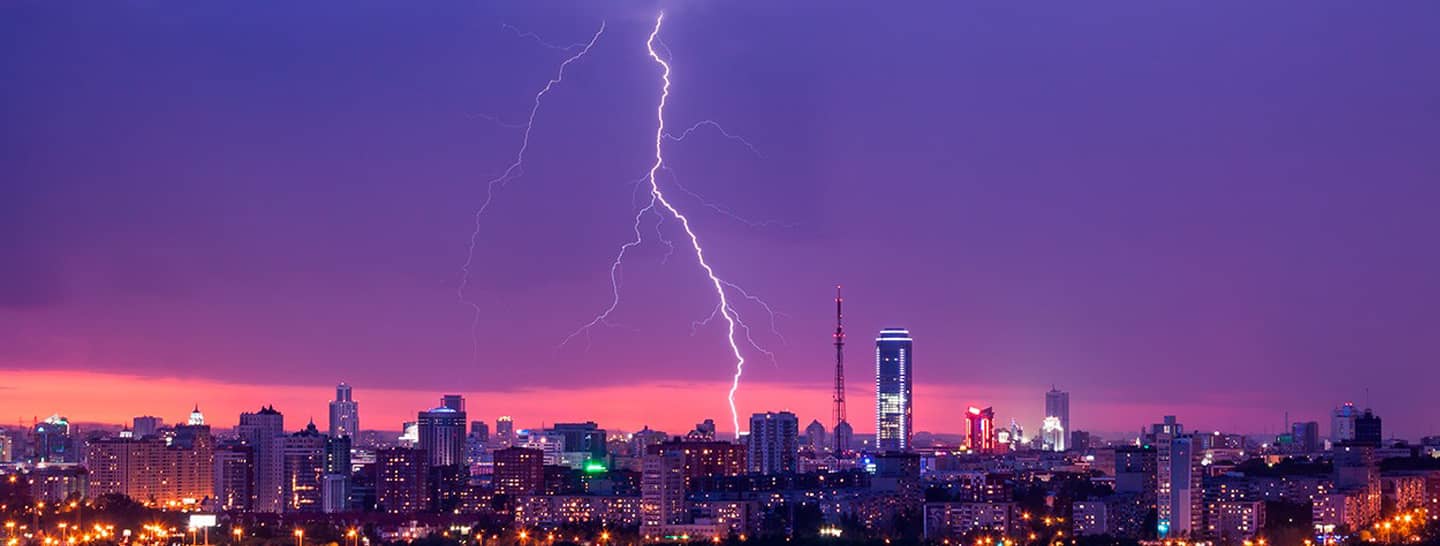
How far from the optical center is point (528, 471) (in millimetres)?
50781

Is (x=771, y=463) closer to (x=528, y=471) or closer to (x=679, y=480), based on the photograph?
(x=528, y=471)

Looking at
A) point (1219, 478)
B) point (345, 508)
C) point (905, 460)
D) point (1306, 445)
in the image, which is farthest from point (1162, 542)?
point (1306, 445)

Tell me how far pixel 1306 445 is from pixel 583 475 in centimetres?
2318

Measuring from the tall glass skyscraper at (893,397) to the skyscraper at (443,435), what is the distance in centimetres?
1629

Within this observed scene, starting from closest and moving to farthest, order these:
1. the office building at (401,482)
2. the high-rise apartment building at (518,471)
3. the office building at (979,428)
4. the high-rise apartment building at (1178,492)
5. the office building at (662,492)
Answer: the high-rise apartment building at (1178,492) → the office building at (662,492) → the office building at (401,482) → the high-rise apartment building at (518,471) → the office building at (979,428)

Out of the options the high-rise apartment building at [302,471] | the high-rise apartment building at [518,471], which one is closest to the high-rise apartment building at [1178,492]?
the high-rise apartment building at [518,471]

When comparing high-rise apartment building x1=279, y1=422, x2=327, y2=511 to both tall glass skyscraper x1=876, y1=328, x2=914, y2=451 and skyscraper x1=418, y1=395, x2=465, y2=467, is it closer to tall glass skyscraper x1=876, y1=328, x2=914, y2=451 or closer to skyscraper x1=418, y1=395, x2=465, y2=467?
skyscraper x1=418, y1=395, x2=465, y2=467

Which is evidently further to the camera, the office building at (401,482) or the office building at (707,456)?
the office building at (401,482)

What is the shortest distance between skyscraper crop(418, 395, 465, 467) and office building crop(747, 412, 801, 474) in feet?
25.4

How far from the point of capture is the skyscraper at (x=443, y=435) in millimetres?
61938

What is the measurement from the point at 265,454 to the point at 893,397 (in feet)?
86.8

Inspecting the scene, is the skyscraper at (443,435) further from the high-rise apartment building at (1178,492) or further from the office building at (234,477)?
the high-rise apartment building at (1178,492)

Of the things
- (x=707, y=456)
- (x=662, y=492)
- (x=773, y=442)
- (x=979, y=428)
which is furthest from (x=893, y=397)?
(x=662, y=492)

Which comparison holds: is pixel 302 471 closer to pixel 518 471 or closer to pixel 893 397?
pixel 518 471
